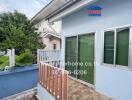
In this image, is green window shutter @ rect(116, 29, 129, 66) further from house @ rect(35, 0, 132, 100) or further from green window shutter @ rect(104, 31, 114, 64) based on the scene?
green window shutter @ rect(104, 31, 114, 64)

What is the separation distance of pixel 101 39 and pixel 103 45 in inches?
8.6

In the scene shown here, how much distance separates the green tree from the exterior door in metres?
3.91

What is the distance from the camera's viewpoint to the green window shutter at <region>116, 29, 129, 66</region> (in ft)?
12.1

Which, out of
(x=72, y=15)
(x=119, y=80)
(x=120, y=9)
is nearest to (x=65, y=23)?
(x=72, y=15)

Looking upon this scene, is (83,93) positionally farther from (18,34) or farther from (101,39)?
(18,34)

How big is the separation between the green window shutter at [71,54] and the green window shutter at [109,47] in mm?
1877

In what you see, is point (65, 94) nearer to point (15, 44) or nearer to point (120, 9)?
point (120, 9)

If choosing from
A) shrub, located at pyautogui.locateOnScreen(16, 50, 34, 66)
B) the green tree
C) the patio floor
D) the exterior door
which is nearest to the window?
the exterior door

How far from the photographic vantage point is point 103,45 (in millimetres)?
4391

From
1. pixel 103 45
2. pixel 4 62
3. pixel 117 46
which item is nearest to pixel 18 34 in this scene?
pixel 4 62

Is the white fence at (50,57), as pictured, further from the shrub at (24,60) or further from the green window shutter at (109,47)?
the green window shutter at (109,47)

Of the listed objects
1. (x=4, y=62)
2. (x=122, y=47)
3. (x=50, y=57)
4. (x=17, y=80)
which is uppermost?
(x=122, y=47)

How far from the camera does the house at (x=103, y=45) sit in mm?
3688

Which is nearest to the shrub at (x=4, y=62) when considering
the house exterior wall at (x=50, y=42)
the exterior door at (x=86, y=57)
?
the exterior door at (x=86, y=57)
